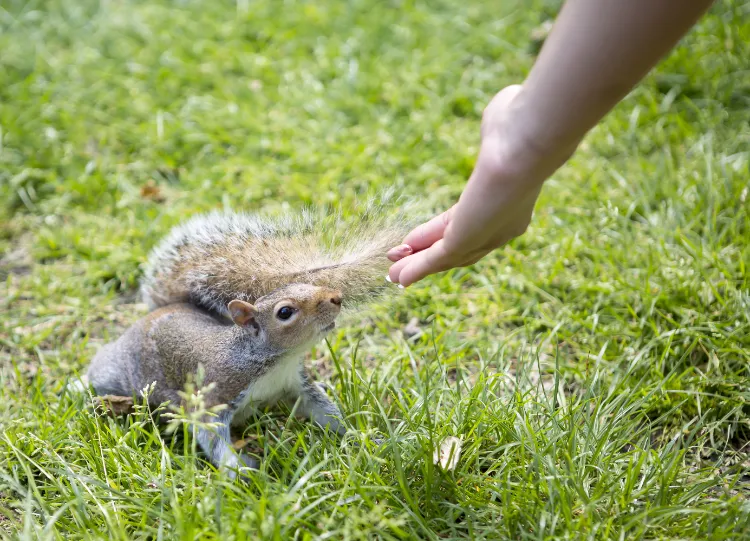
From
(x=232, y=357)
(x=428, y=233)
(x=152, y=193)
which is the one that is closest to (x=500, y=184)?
(x=428, y=233)

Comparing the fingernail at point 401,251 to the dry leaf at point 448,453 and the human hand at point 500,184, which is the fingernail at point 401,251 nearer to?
the human hand at point 500,184

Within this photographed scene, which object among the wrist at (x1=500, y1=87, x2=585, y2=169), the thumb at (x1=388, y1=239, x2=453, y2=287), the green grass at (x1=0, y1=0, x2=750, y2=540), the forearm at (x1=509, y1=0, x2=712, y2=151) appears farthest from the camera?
the green grass at (x1=0, y1=0, x2=750, y2=540)

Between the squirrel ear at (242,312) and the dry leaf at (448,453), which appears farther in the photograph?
the squirrel ear at (242,312)

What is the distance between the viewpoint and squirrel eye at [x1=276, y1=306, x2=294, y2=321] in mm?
1947

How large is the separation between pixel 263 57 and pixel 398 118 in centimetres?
103

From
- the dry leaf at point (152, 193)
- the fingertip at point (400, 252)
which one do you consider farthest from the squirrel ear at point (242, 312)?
the dry leaf at point (152, 193)

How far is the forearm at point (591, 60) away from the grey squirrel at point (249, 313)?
0.80 m

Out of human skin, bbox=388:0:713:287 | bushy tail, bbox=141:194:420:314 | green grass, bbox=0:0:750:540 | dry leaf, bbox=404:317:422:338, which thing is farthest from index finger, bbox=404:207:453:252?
dry leaf, bbox=404:317:422:338

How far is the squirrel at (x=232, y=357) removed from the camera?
1.96 m

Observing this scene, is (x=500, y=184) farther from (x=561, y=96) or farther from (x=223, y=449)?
(x=223, y=449)

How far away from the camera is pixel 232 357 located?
2064 millimetres

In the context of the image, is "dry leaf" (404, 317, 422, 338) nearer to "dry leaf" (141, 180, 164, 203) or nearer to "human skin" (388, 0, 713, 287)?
"human skin" (388, 0, 713, 287)

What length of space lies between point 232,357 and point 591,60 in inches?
50.7

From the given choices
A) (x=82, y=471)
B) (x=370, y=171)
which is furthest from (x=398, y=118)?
(x=82, y=471)
